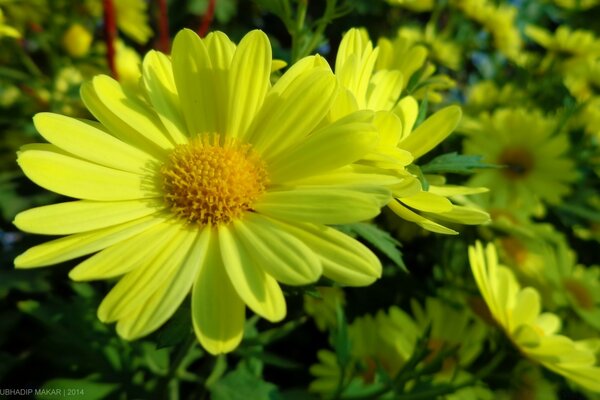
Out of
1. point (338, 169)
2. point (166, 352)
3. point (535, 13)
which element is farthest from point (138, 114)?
point (535, 13)

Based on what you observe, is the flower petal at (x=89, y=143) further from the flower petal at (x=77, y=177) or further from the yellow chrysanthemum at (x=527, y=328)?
the yellow chrysanthemum at (x=527, y=328)

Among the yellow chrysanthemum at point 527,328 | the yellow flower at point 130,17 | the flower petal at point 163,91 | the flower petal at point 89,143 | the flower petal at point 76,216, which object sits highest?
the yellow flower at point 130,17

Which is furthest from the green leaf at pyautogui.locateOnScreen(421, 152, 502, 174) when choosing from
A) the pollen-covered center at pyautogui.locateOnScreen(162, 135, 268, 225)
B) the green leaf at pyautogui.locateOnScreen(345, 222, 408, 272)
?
the pollen-covered center at pyautogui.locateOnScreen(162, 135, 268, 225)

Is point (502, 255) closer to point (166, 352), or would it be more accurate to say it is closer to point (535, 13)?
point (166, 352)

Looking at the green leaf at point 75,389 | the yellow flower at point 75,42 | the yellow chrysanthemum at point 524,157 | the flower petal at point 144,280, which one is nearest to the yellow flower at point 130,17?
the yellow flower at point 75,42

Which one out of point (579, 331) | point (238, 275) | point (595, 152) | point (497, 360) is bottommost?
point (579, 331)

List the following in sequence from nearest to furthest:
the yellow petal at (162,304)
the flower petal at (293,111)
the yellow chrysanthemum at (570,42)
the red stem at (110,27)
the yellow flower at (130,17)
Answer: the yellow petal at (162,304)
the flower petal at (293,111)
the red stem at (110,27)
the yellow flower at (130,17)
the yellow chrysanthemum at (570,42)

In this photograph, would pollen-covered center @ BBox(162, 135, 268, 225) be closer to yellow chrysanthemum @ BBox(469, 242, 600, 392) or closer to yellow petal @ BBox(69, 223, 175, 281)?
yellow petal @ BBox(69, 223, 175, 281)
